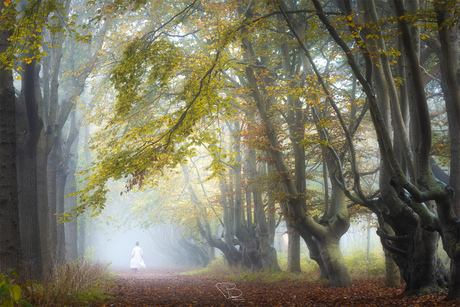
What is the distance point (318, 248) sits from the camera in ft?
33.1

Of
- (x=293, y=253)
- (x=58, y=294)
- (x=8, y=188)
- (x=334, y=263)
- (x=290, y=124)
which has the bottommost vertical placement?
(x=293, y=253)

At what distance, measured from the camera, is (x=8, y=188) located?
239 inches

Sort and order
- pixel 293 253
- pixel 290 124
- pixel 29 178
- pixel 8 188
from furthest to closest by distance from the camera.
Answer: pixel 293 253
pixel 290 124
pixel 29 178
pixel 8 188

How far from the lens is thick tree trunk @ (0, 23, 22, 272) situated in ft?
19.2

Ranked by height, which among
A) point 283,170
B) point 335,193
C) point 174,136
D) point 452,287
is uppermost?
point 174,136

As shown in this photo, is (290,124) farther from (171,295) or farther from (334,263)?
(171,295)

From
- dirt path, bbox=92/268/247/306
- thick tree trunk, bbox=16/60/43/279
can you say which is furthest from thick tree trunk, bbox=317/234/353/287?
thick tree trunk, bbox=16/60/43/279

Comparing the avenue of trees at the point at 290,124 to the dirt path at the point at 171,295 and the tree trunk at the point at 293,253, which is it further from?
the dirt path at the point at 171,295

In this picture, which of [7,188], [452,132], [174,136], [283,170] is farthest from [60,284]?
[452,132]

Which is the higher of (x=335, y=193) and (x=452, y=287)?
(x=335, y=193)

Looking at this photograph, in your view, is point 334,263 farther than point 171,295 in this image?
Yes

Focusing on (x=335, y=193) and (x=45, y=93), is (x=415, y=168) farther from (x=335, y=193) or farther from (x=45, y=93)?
(x=45, y=93)

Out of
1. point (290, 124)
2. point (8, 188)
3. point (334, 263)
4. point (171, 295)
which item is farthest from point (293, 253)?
point (8, 188)

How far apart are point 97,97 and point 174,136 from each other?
30.1ft
